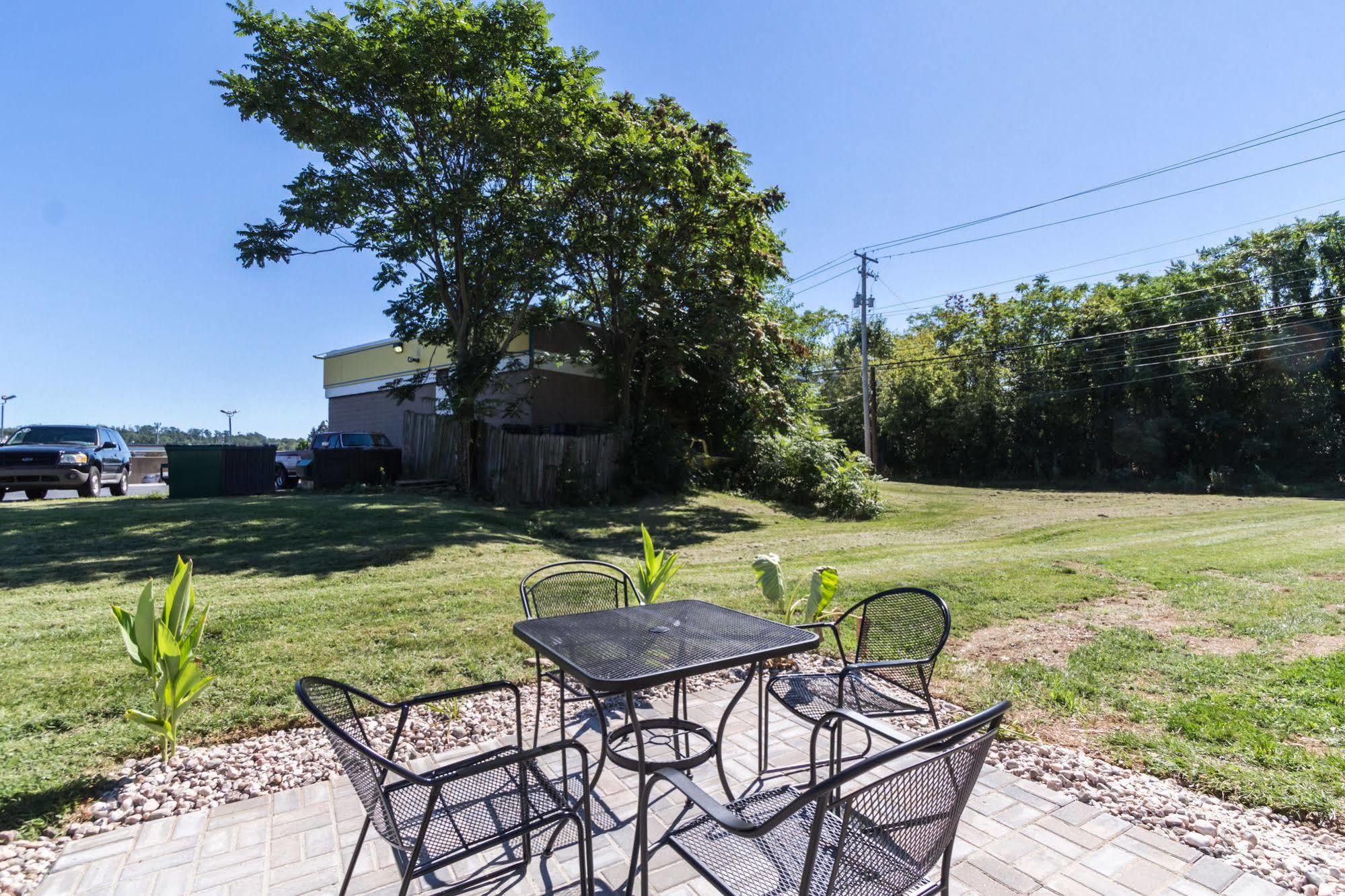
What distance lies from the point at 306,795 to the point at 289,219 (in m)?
12.2

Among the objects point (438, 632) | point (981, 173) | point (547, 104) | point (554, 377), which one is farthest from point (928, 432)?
point (438, 632)

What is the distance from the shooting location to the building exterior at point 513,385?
16.3m

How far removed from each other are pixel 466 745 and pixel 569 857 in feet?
3.52

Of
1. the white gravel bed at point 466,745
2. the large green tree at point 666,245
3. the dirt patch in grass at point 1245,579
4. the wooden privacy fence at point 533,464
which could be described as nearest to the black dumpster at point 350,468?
the wooden privacy fence at point 533,464

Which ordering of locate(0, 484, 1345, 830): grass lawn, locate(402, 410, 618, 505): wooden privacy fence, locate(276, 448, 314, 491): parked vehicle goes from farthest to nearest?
locate(276, 448, 314, 491): parked vehicle, locate(402, 410, 618, 505): wooden privacy fence, locate(0, 484, 1345, 830): grass lawn

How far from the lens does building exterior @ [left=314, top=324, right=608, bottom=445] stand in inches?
641

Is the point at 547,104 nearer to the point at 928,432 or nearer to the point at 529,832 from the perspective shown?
the point at 529,832

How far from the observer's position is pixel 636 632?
2.58m

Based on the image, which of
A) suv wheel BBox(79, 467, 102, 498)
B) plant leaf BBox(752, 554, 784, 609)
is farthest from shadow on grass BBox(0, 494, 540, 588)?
plant leaf BBox(752, 554, 784, 609)

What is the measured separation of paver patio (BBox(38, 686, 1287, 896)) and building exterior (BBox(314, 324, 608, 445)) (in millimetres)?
12873

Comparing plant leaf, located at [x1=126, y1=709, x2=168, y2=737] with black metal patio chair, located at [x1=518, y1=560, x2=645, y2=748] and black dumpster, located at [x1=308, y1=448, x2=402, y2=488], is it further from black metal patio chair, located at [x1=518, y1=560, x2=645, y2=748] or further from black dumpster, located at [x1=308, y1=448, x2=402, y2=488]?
black dumpster, located at [x1=308, y1=448, x2=402, y2=488]

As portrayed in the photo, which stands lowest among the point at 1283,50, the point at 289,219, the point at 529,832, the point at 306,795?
the point at 306,795

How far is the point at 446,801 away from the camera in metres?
2.07

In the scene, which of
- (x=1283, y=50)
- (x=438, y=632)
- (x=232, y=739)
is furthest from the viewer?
(x=1283, y=50)
